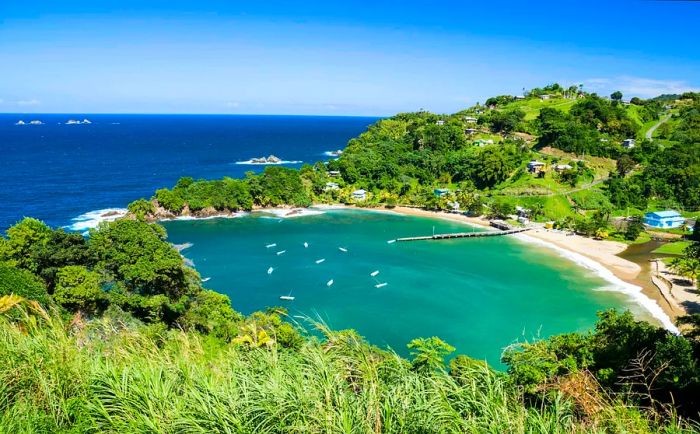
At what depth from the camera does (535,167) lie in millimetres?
53312

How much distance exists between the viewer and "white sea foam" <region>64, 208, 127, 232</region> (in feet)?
131

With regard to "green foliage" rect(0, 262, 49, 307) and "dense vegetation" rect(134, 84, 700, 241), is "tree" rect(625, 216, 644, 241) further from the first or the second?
"green foliage" rect(0, 262, 49, 307)

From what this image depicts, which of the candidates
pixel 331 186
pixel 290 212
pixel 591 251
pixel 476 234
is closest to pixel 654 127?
pixel 591 251

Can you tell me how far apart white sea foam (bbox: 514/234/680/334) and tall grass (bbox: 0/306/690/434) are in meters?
23.6

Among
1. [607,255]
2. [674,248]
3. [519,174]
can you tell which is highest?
[519,174]

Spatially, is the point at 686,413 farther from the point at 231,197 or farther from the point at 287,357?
the point at 231,197

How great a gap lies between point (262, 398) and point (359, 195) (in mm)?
50852

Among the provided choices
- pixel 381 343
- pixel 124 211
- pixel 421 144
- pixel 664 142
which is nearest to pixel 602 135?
Answer: pixel 664 142

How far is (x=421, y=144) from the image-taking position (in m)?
69.8

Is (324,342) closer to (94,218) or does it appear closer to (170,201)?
(94,218)

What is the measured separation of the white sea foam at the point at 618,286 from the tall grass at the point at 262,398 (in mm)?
23556

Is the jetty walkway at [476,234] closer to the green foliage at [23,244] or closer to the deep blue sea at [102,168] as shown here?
the green foliage at [23,244]

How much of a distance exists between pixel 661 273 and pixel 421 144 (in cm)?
4330

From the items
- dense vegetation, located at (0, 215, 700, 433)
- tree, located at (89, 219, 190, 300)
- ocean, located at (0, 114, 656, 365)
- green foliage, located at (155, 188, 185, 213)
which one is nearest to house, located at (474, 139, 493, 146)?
ocean, located at (0, 114, 656, 365)
